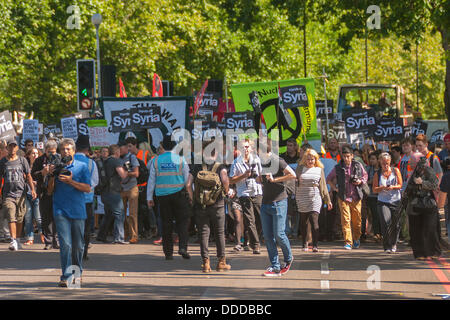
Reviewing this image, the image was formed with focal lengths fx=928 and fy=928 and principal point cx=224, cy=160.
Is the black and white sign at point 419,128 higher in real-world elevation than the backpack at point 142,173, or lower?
higher

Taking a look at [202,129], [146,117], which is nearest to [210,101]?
[202,129]

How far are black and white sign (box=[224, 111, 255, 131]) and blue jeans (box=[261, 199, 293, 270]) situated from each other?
7.24m

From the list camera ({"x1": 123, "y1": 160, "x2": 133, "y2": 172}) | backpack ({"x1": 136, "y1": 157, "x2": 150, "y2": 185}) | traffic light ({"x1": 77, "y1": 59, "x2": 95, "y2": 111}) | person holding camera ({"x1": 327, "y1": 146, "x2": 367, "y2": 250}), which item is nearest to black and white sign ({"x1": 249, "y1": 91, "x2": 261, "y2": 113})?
backpack ({"x1": 136, "y1": 157, "x2": 150, "y2": 185})

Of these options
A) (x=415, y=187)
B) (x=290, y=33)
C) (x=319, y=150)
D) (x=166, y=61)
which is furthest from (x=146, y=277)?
(x=290, y=33)

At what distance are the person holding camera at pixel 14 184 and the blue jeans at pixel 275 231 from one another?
508 centimetres

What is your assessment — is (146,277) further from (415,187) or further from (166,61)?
(166,61)

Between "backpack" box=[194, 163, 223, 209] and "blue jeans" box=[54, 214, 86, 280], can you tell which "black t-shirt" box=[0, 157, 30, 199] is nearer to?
"backpack" box=[194, 163, 223, 209]

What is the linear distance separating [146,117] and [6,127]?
14.0ft

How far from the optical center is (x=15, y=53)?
33500 mm

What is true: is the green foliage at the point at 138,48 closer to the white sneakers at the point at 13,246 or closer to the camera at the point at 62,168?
the white sneakers at the point at 13,246

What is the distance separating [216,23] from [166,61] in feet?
11.7

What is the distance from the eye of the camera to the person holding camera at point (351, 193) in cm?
1583

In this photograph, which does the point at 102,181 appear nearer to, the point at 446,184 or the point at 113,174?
the point at 113,174

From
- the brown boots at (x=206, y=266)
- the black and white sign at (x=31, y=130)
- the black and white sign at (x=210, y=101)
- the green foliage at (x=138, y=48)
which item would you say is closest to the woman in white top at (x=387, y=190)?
the brown boots at (x=206, y=266)
